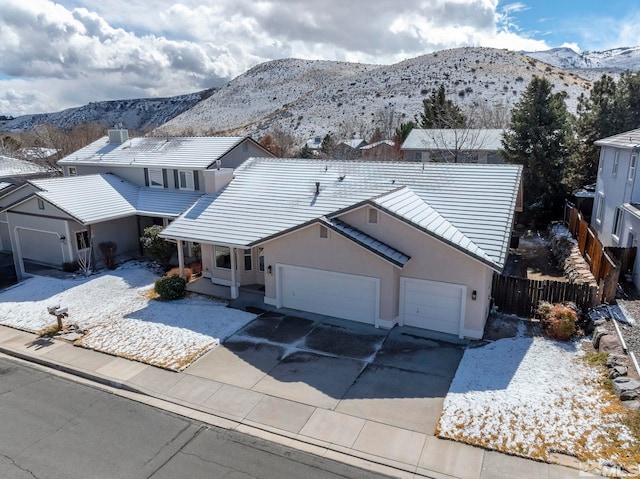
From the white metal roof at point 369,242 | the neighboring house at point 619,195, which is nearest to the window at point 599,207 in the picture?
the neighboring house at point 619,195

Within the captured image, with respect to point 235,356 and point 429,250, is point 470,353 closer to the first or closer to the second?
point 429,250

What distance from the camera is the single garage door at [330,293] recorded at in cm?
1628

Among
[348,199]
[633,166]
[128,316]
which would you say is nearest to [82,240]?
[128,316]

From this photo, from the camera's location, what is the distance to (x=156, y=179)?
2755cm

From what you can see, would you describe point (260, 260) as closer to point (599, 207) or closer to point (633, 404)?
point (633, 404)

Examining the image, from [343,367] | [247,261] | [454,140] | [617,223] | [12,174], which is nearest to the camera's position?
[343,367]

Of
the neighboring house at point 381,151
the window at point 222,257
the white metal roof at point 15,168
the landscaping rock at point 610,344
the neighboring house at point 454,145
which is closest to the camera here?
the landscaping rock at point 610,344

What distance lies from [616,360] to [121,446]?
12.8 m

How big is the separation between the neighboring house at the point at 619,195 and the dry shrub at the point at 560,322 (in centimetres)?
521

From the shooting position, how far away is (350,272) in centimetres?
1622

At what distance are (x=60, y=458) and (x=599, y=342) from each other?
14572 mm

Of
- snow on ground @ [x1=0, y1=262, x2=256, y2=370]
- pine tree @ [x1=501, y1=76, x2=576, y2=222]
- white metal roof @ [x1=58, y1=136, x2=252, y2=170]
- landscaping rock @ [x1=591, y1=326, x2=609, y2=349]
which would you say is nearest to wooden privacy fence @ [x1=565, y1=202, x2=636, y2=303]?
landscaping rock @ [x1=591, y1=326, x2=609, y2=349]

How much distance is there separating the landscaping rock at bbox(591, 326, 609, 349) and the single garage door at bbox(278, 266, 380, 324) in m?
6.78

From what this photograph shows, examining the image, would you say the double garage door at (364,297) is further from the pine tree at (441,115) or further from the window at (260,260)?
the pine tree at (441,115)
